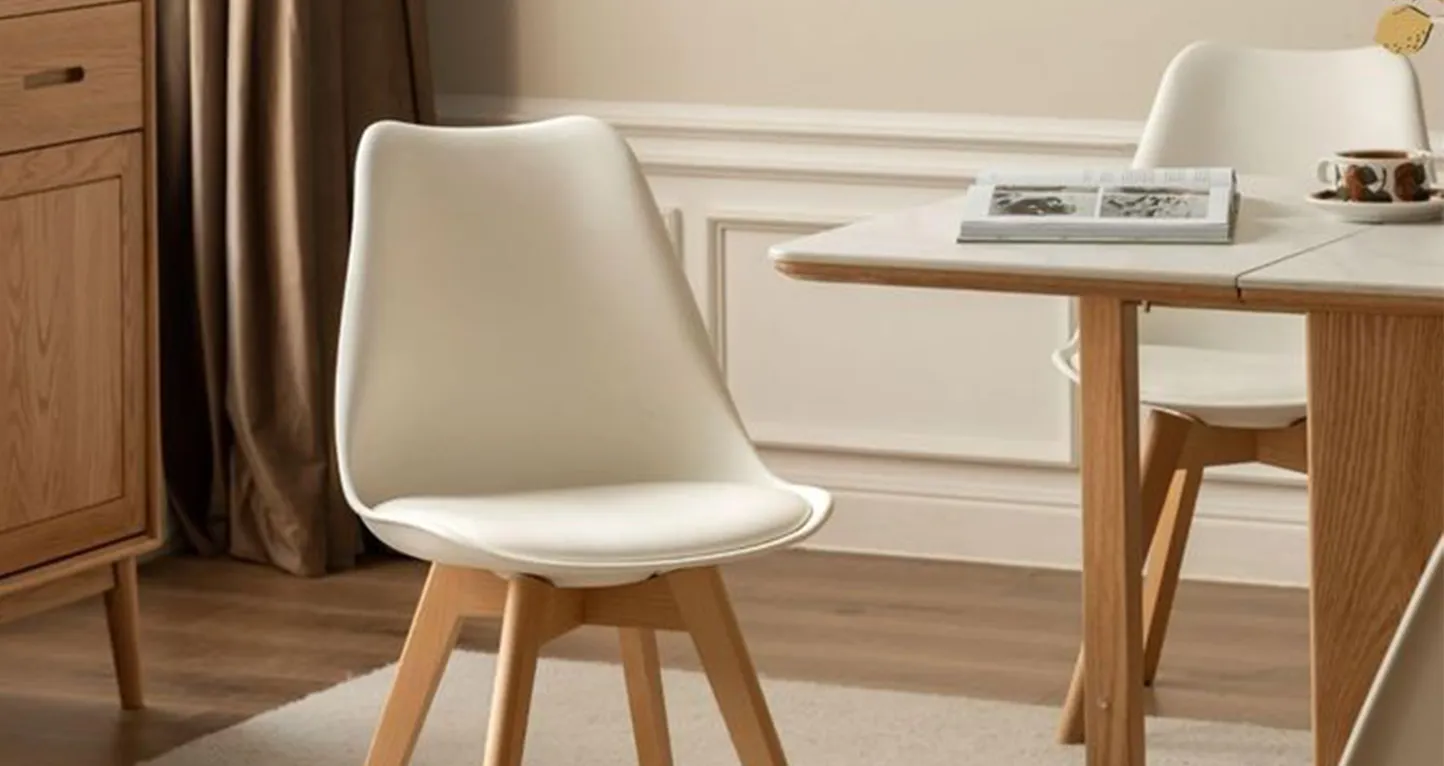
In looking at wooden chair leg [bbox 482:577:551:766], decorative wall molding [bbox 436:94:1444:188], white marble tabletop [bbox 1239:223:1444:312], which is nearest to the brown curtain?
decorative wall molding [bbox 436:94:1444:188]

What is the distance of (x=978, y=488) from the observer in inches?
174

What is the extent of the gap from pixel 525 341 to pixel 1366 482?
37.9 inches

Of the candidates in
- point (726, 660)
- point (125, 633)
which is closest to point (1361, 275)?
point (726, 660)

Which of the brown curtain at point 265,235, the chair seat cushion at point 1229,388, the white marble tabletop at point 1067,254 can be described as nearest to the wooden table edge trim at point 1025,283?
the white marble tabletop at point 1067,254

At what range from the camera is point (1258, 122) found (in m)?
3.56

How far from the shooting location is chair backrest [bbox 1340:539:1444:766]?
4.69 feet

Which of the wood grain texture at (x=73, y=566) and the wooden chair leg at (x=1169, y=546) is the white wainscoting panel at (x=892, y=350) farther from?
the wood grain texture at (x=73, y=566)

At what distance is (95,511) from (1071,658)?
136cm

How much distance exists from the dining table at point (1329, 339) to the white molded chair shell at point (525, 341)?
1.11ft

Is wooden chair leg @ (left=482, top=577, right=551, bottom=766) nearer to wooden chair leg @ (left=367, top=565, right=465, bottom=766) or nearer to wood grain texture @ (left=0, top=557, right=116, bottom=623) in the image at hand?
wooden chair leg @ (left=367, top=565, right=465, bottom=766)

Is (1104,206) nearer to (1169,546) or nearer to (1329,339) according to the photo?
(1329,339)

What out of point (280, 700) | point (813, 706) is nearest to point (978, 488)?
point (813, 706)

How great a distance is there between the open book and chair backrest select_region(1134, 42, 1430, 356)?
675 millimetres

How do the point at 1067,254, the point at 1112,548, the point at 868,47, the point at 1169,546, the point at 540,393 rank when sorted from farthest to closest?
1. the point at 868,47
2. the point at 1169,546
3. the point at 540,393
4. the point at 1112,548
5. the point at 1067,254
